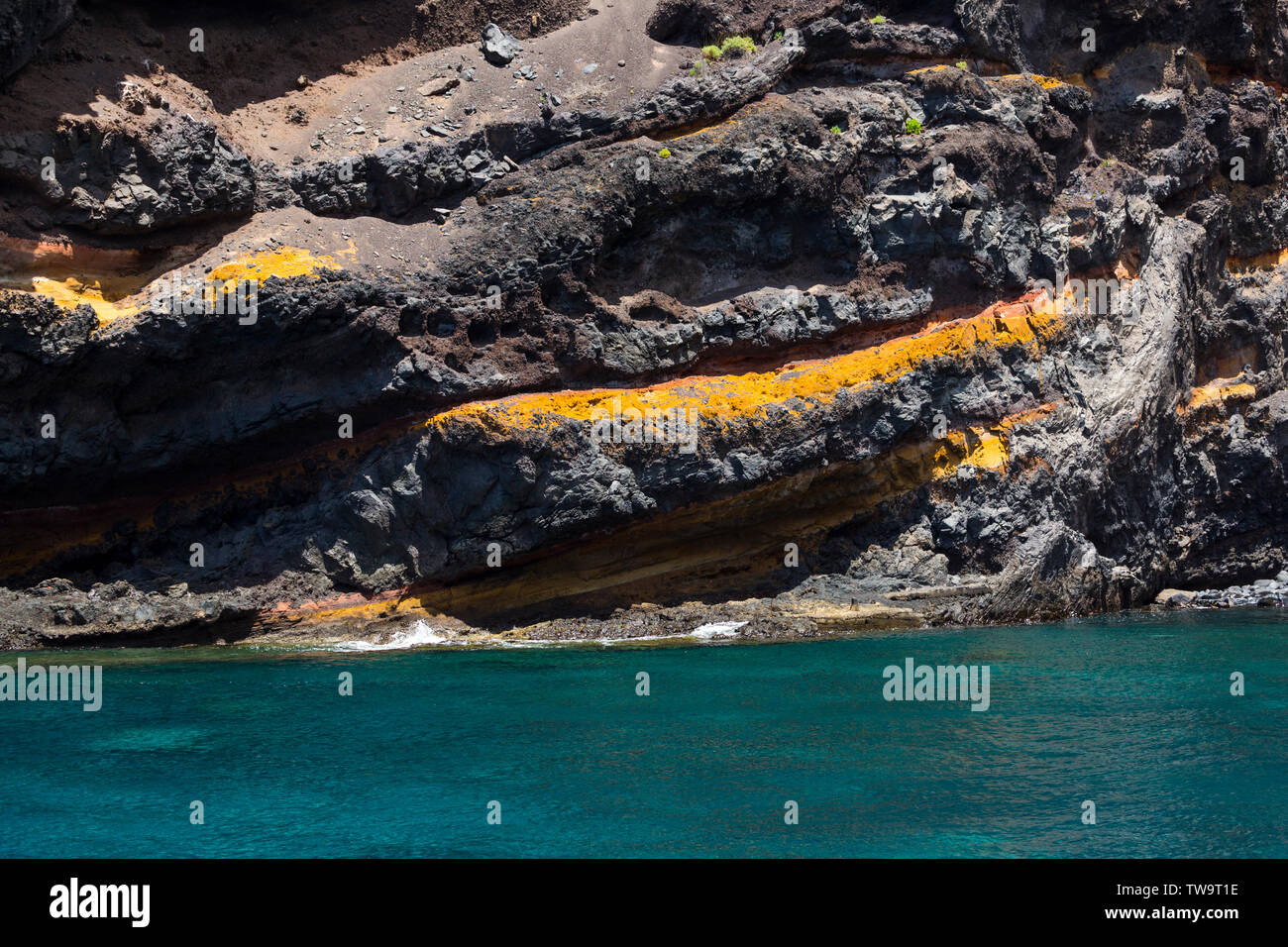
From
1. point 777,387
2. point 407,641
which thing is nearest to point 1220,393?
point 777,387

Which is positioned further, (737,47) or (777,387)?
(737,47)

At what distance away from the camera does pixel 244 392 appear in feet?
74.6

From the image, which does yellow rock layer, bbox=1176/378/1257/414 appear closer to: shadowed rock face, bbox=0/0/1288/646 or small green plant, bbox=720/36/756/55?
shadowed rock face, bbox=0/0/1288/646

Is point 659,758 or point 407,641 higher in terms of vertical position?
point 407,641

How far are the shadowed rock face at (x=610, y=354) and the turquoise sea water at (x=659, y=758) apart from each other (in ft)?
11.0

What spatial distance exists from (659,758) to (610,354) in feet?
38.8

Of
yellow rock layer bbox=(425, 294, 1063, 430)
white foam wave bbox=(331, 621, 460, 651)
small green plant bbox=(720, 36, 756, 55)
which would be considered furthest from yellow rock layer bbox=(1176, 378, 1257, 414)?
white foam wave bbox=(331, 621, 460, 651)

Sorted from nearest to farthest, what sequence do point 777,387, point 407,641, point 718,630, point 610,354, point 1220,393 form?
point 407,641 → point 718,630 → point 610,354 → point 777,387 → point 1220,393

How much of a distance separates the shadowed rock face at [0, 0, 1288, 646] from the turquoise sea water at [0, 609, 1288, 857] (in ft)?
11.0

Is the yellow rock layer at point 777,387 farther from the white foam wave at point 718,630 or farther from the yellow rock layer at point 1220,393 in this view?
the yellow rock layer at point 1220,393

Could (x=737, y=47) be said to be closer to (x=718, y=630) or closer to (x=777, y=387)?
(x=777, y=387)

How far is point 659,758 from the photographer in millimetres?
13375
